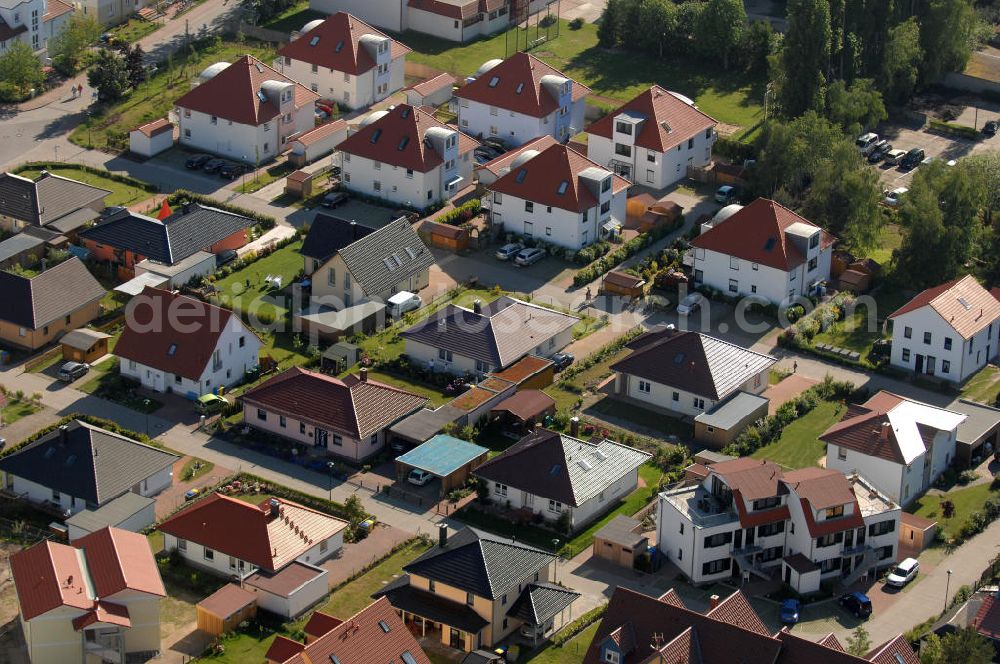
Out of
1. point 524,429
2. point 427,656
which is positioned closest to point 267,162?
point 524,429

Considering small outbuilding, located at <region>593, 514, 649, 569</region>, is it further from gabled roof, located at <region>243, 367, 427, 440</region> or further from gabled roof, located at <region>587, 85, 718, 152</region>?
gabled roof, located at <region>587, 85, 718, 152</region>

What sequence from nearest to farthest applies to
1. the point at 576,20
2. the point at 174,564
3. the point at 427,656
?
the point at 427,656 < the point at 174,564 < the point at 576,20

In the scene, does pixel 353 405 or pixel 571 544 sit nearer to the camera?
pixel 571 544

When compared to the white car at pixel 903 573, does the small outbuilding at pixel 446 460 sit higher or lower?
lower

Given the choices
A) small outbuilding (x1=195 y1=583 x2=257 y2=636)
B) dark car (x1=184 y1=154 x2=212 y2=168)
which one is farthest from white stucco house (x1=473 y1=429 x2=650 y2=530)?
dark car (x1=184 y1=154 x2=212 y2=168)

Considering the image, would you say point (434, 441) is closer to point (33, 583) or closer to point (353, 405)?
point (353, 405)

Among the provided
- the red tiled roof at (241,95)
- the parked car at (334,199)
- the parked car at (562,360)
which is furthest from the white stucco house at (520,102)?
the parked car at (562,360)

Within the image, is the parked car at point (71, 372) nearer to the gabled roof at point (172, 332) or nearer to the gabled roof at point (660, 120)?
the gabled roof at point (172, 332)
